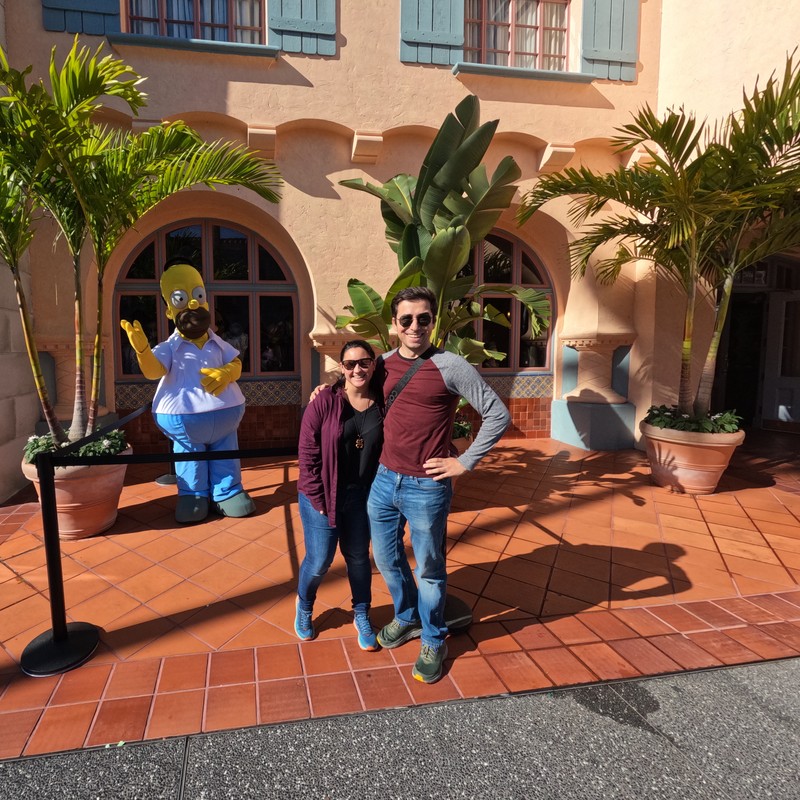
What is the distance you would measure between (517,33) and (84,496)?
6.89 meters

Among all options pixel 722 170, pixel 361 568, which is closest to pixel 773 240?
pixel 722 170

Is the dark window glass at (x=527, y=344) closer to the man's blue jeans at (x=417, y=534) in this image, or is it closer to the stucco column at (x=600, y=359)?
the stucco column at (x=600, y=359)

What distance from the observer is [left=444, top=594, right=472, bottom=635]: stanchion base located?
2748mm

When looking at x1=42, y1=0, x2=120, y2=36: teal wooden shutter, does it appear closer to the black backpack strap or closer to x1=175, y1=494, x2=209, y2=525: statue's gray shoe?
x1=175, y1=494, x2=209, y2=525: statue's gray shoe

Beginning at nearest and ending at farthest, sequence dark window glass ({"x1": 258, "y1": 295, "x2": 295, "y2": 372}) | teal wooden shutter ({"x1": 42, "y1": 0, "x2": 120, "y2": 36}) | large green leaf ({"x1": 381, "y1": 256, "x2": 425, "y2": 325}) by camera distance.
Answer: large green leaf ({"x1": 381, "y1": 256, "x2": 425, "y2": 325}) < teal wooden shutter ({"x1": 42, "y1": 0, "x2": 120, "y2": 36}) < dark window glass ({"x1": 258, "y1": 295, "x2": 295, "y2": 372})

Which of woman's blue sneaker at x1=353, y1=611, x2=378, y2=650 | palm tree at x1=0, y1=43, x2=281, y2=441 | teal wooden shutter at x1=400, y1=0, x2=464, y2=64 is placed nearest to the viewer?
woman's blue sneaker at x1=353, y1=611, x2=378, y2=650

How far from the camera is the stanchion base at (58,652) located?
95.9 inches

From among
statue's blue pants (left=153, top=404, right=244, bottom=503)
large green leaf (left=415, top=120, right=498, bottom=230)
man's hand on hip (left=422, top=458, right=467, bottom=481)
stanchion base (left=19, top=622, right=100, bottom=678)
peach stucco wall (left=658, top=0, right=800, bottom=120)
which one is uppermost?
peach stucco wall (left=658, top=0, right=800, bottom=120)

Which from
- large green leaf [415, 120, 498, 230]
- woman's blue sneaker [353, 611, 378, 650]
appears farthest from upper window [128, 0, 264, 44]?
woman's blue sneaker [353, 611, 378, 650]

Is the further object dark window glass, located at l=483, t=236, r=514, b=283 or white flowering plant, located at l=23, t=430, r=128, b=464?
dark window glass, located at l=483, t=236, r=514, b=283

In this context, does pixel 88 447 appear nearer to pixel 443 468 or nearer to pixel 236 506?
pixel 236 506

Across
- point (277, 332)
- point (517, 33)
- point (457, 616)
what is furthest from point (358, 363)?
point (517, 33)

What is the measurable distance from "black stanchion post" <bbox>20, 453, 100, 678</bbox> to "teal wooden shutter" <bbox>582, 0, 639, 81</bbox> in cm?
697

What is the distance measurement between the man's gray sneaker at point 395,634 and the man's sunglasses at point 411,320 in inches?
56.4
